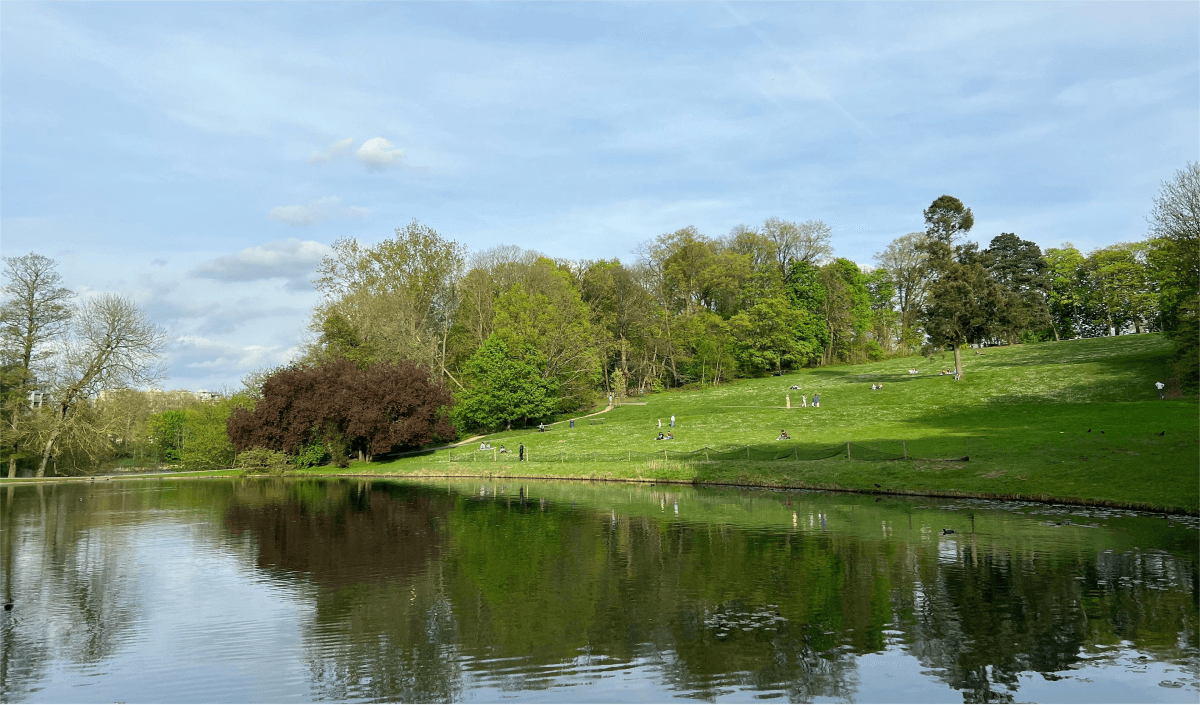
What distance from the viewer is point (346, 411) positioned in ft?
215

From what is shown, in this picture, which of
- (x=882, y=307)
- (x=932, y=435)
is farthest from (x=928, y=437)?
(x=882, y=307)

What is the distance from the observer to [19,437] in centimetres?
6512

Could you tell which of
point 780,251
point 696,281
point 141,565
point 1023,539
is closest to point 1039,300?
point 780,251

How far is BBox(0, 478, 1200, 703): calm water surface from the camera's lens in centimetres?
1220

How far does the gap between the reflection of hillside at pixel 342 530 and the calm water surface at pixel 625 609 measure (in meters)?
0.23

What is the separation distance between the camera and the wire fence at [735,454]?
4034cm

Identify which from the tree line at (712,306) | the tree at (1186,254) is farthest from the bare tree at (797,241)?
the tree at (1186,254)

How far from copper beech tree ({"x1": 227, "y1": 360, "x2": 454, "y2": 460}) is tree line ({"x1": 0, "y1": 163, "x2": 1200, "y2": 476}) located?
0.56ft

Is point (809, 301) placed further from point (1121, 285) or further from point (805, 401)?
point (805, 401)

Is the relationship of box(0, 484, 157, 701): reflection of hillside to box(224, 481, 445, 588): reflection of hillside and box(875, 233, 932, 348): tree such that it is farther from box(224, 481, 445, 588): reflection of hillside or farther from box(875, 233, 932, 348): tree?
box(875, 233, 932, 348): tree

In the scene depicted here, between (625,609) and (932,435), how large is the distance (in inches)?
1428

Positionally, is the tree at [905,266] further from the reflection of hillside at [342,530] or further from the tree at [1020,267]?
the reflection of hillside at [342,530]

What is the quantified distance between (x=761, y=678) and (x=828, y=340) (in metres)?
99.5

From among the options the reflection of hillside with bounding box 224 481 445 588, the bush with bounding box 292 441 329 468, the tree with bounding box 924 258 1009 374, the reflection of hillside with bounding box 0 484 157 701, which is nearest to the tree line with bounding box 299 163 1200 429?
the tree with bounding box 924 258 1009 374
